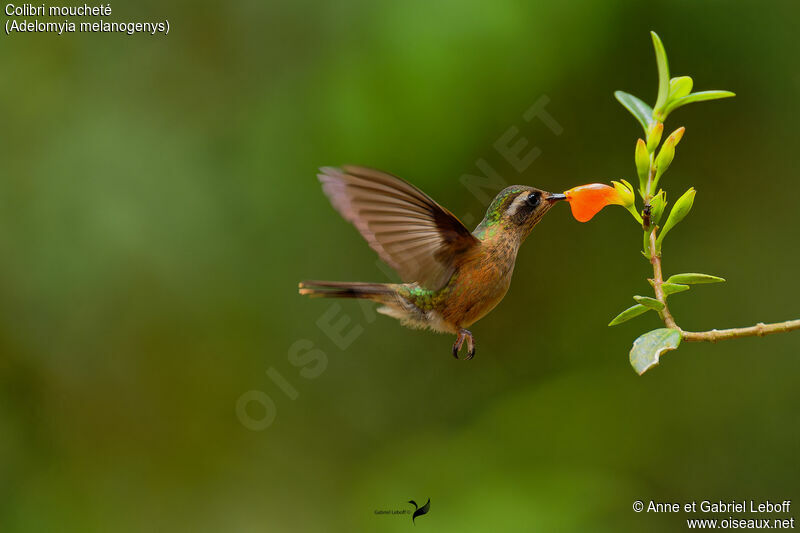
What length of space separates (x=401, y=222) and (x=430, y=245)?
10cm

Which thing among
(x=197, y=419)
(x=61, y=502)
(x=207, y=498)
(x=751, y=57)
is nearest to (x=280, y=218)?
(x=197, y=419)

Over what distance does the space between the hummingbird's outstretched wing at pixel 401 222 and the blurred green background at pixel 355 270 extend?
1961 mm

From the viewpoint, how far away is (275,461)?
12.8ft

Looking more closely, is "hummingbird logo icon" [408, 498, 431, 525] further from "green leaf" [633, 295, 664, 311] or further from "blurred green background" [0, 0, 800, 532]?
"green leaf" [633, 295, 664, 311]

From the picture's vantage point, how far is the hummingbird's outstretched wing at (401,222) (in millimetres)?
1350

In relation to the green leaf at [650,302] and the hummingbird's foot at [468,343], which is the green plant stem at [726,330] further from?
the hummingbird's foot at [468,343]

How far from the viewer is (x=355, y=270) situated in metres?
3.89

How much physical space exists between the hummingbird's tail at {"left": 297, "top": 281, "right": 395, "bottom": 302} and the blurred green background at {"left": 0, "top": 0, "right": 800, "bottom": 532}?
5.89 ft

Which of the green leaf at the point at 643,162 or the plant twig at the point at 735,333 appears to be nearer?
the plant twig at the point at 735,333

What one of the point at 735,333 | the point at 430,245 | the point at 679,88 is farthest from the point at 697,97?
the point at 430,245

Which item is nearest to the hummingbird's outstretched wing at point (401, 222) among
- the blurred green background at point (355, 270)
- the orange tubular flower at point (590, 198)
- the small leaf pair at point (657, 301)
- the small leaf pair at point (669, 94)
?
the orange tubular flower at point (590, 198)

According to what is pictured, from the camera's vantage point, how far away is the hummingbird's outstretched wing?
135 centimetres

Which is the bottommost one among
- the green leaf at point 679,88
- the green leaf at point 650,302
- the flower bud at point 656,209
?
the green leaf at point 650,302

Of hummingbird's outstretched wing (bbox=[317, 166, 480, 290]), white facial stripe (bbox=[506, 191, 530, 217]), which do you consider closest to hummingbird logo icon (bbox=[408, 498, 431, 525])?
hummingbird's outstretched wing (bbox=[317, 166, 480, 290])
